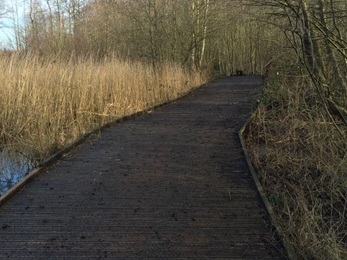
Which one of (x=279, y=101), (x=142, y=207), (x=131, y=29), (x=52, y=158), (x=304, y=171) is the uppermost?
(x=131, y=29)

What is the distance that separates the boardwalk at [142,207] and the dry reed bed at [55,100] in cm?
95

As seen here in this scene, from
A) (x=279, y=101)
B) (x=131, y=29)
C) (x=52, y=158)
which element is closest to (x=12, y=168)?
(x=52, y=158)

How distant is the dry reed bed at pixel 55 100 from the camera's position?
704cm

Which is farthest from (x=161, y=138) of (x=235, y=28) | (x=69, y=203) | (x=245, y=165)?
(x=235, y=28)

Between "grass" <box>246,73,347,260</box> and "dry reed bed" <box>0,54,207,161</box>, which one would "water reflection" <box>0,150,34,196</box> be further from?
"grass" <box>246,73,347,260</box>

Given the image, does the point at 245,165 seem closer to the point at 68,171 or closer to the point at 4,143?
the point at 68,171

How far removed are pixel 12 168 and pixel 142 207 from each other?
3014mm

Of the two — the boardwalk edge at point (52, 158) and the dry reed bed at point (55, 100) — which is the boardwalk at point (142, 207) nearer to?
the boardwalk edge at point (52, 158)

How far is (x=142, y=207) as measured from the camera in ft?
12.8

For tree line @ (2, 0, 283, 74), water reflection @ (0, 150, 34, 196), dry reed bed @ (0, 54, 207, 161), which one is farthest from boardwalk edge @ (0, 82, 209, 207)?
tree line @ (2, 0, 283, 74)

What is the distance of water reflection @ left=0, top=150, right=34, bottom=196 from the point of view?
5.40 m

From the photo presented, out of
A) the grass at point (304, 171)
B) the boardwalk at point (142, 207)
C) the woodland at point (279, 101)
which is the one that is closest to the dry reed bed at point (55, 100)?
the woodland at point (279, 101)

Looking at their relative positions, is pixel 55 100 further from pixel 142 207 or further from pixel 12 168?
pixel 142 207

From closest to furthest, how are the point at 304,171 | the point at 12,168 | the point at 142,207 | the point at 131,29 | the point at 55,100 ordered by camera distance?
1. the point at 142,207
2. the point at 304,171
3. the point at 12,168
4. the point at 55,100
5. the point at 131,29
